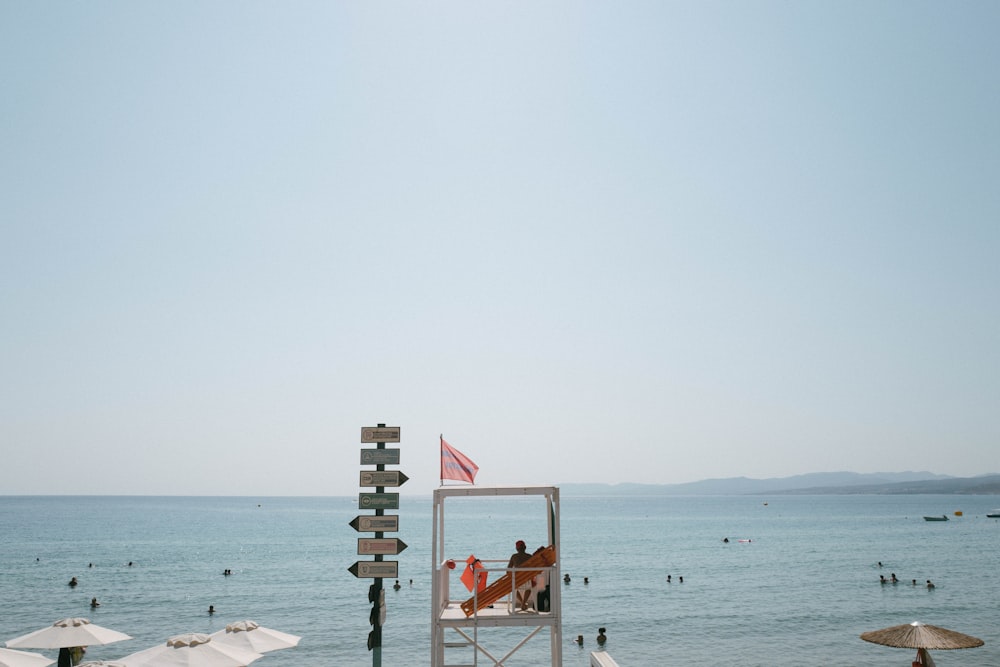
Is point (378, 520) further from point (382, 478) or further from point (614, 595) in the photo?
point (614, 595)

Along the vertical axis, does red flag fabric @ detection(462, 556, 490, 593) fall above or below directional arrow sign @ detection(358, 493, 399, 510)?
below

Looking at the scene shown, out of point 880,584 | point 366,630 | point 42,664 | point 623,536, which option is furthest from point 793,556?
point 42,664

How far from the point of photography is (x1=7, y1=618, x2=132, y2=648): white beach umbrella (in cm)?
1686

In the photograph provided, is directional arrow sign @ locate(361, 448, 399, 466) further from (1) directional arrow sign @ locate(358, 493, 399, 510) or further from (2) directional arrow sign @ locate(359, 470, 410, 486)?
(1) directional arrow sign @ locate(358, 493, 399, 510)

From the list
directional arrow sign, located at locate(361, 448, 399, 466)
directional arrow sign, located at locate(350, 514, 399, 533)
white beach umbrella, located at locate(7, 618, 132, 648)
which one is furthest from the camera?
white beach umbrella, located at locate(7, 618, 132, 648)

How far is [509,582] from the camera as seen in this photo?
579 inches

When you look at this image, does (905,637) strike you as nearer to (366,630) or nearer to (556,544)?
(556,544)

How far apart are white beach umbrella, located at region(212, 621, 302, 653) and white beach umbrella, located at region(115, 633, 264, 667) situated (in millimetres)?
619

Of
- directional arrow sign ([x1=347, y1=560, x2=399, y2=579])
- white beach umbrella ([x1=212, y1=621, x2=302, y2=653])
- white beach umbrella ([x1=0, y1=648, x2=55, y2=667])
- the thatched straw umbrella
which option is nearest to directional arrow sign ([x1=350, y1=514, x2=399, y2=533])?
directional arrow sign ([x1=347, y1=560, x2=399, y2=579])

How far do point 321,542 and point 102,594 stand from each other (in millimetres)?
62185

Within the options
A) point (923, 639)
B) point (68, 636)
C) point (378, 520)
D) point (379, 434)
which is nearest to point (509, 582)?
point (378, 520)

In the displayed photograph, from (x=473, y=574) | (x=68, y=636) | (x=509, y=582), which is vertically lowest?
(x=68, y=636)

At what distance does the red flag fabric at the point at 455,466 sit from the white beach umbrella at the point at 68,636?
9331 millimetres

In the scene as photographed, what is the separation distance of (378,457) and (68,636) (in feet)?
30.0
